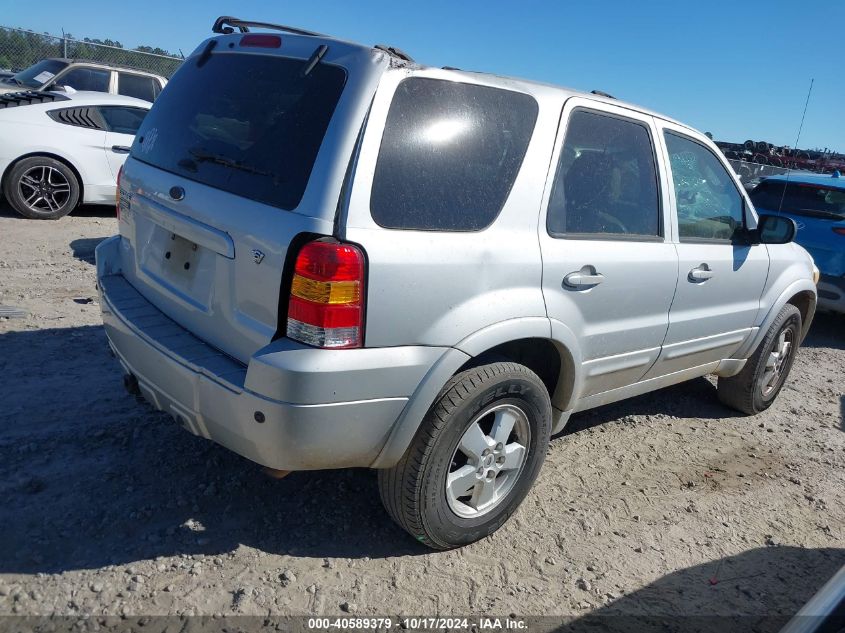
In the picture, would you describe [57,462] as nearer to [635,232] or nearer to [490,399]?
[490,399]

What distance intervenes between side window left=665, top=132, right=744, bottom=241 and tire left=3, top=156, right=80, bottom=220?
7023 mm

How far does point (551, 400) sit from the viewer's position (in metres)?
3.38

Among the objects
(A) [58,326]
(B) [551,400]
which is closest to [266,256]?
(B) [551,400]

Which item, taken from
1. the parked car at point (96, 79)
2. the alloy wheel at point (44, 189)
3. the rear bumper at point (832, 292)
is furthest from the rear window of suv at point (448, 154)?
the parked car at point (96, 79)

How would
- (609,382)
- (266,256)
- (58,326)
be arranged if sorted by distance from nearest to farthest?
(266,256) < (609,382) < (58,326)

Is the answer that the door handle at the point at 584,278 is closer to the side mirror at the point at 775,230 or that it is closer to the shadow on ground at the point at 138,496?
the shadow on ground at the point at 138,496

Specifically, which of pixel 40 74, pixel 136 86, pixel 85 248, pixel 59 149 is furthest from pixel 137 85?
pixel 85 248

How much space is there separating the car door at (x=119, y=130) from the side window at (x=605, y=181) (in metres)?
6.57

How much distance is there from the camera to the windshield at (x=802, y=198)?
7.09m

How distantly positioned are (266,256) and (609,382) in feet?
6.52

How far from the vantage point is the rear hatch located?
2389mm

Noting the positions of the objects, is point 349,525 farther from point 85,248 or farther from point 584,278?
point 85,248

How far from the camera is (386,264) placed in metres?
2.39

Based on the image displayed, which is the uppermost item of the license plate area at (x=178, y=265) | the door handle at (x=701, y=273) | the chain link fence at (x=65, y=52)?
the chain link fence at (x=65, y=52)
